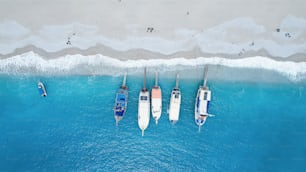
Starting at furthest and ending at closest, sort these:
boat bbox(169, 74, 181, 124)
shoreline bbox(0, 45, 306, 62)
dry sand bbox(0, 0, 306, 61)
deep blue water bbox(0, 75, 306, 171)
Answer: deep blue water bbox(0, 75, 306, 171)
shoreline bbox(0, 45, 306, 62)
boat bbox(169, 74, 181, 124)
dry sand bbox(0, 0, 306, 61)

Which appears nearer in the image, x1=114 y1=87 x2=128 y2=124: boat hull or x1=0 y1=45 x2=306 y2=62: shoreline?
x1=114 y1=87 x2=128 y2=124: boat hull

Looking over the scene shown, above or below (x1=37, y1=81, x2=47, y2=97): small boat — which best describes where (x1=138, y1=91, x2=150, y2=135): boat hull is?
below

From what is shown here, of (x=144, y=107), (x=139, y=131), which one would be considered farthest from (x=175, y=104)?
(x=139, y=131)

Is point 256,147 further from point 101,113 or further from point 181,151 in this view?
point 101,113

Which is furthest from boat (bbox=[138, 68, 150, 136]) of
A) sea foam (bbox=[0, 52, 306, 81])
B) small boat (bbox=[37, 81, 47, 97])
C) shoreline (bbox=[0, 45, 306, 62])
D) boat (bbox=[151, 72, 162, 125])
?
small boat (bbox=[37, 81, 47, 97])

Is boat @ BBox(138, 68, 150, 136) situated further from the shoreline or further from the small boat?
the small boat

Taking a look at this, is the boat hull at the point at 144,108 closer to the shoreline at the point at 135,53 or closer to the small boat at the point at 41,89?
the shoreline at the point at 135,53

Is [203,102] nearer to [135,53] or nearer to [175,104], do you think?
[175,104]

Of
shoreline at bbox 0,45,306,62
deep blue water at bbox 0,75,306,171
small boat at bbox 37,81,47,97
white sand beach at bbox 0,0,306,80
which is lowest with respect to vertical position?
deep blue water at bbox 0,75,306,171

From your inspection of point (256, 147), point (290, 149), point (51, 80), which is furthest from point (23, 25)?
point (290, 149)
